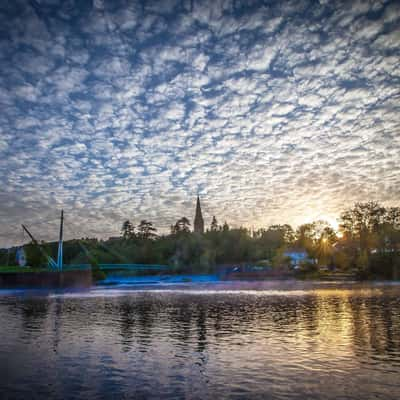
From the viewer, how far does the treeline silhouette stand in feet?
349

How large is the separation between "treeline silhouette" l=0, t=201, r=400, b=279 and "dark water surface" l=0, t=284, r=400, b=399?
290 feet

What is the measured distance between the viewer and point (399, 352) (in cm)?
1611

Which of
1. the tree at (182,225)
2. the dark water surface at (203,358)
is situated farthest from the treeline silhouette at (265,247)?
the dark water surface at (203,358)

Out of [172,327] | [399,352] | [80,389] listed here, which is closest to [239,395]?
[80,389]

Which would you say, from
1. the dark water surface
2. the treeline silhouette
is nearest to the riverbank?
the treeline silhouette

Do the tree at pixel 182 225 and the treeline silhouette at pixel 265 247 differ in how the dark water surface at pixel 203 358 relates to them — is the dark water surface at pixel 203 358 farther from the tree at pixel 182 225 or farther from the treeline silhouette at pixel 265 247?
the tree at pixel 182 225

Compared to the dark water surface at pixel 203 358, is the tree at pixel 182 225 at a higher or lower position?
higher

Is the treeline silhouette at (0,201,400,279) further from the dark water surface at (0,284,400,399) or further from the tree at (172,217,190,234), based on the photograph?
the dark water surface at (0,284,400,399)

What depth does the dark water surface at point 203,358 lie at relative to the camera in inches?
459

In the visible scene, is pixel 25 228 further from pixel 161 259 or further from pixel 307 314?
pixel 307 314

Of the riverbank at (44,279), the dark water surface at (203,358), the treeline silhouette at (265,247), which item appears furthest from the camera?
the treeline silhouette at (265,247)

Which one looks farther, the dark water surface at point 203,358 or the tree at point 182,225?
the tree at point 182,225

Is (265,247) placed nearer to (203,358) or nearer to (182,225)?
(182,225)

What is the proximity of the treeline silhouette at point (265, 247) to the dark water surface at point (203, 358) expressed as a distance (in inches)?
3480
